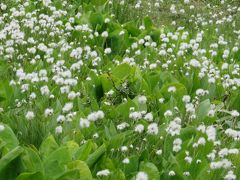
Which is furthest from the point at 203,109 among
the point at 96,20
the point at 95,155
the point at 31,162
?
the point at 96,20

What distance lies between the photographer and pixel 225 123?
16.4 ft

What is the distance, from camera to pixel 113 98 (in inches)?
206

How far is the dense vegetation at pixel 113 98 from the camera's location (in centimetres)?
382

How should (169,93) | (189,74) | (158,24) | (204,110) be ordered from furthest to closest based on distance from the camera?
1. (158,24)
2. (189,74)
3. (169,93)
4. (204,110)

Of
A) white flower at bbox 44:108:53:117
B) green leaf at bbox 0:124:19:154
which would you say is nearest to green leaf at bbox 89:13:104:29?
white flower at bbox 44:108:53:117

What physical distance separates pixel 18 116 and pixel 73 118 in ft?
1.40

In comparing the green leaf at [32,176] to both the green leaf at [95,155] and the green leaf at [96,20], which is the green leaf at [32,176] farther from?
the green leaf at [96,20]

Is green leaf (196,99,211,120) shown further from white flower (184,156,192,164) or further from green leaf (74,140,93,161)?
green leaf (74,140,93,161)

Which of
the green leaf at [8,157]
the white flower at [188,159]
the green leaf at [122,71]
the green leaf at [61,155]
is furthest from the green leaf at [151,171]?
the green leaf at [122,71]

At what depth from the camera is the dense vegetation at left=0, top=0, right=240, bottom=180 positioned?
3.82 metres

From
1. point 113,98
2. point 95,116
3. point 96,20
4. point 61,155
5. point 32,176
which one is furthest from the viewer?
point 96,20

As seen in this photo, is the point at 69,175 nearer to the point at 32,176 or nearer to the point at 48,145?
the point at 32,176

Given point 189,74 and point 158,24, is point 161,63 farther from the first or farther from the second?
point 158,24

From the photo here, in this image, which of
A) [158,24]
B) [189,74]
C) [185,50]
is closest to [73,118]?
[189,74]
